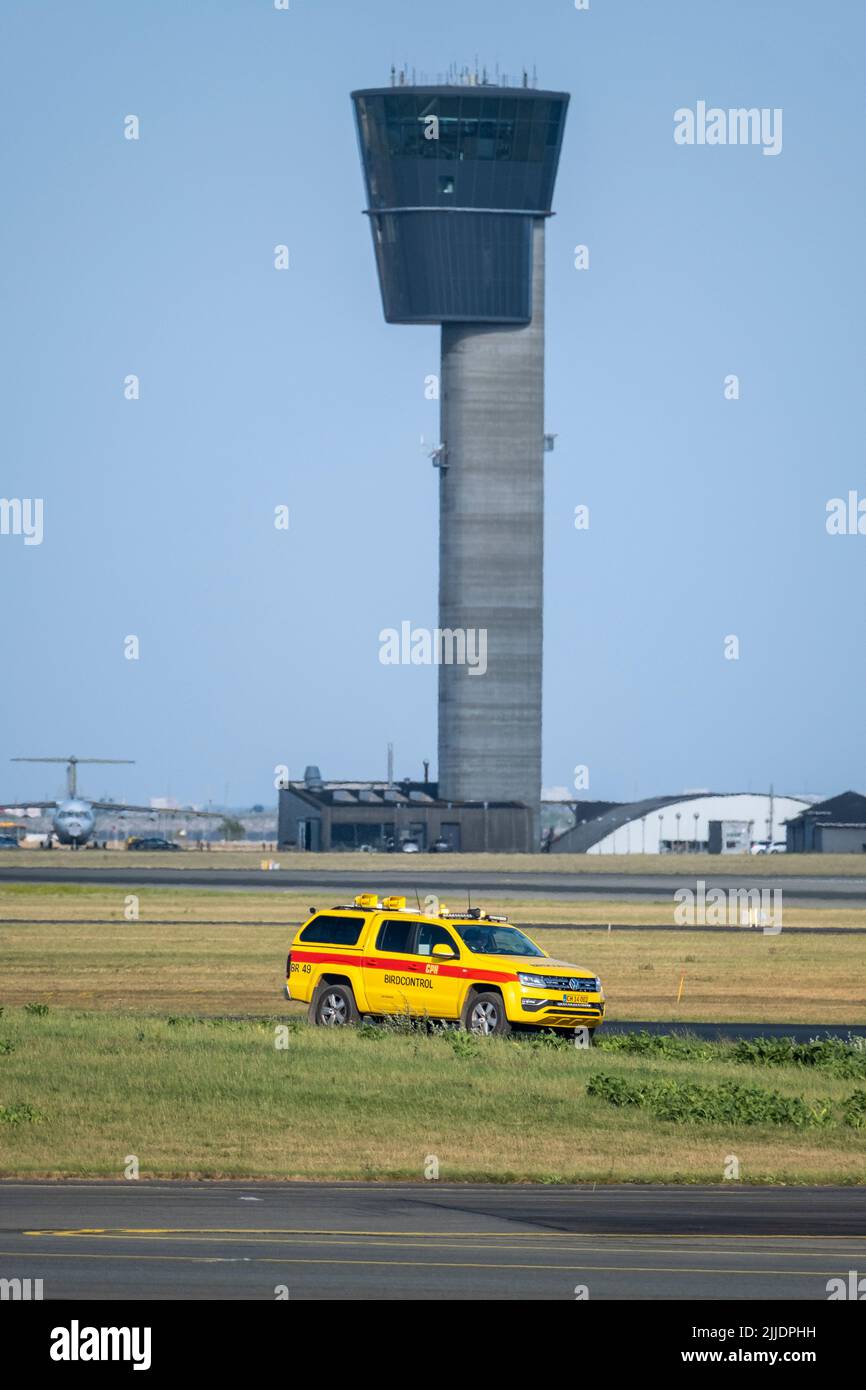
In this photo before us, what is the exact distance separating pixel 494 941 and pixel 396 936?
1624mm

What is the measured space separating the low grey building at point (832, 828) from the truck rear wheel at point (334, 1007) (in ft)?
477

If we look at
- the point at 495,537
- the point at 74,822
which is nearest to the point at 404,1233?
the point at 495,537

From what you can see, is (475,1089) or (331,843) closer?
(475,1089)

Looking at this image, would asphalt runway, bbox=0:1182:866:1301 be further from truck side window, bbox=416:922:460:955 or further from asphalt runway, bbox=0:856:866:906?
asphalt runway, bbox=0:856:866:906

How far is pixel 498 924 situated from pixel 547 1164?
11237mm

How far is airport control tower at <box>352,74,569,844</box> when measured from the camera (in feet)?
493

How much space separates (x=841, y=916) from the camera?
75.0 m

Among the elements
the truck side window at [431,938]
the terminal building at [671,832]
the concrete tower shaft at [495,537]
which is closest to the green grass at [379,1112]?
the truck side window at [431,938]

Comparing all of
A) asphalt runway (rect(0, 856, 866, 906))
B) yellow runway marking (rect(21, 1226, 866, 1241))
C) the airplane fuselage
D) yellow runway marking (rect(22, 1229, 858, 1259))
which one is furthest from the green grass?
the airplane fuselage

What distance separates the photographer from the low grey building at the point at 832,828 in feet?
588

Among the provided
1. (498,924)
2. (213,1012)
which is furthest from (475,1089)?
(213,1012)

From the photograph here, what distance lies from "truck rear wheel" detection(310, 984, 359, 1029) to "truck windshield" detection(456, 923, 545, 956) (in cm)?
239
